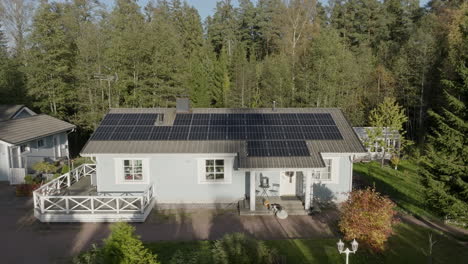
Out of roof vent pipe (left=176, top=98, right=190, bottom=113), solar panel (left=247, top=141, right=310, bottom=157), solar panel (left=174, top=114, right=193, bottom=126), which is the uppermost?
roof vent pipe (left=176, top=98, right=190, bottom=113)

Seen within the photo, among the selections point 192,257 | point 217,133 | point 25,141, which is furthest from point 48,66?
point 192,257

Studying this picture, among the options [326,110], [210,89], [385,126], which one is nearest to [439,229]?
[326,110]

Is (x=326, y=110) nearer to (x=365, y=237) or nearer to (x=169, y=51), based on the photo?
(x=365, y=237)

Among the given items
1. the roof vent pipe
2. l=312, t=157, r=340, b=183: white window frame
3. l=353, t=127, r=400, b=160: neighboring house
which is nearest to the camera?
l=312, t=157, r=340, b=183: white window frame

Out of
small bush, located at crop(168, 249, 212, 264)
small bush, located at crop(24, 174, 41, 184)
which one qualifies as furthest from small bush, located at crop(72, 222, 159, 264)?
small bush, located at crop(24, 174, 41, 184)

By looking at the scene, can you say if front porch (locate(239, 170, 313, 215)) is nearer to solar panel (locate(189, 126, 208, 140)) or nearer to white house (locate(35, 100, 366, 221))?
white house (locate(35, 100, 366, 221))
